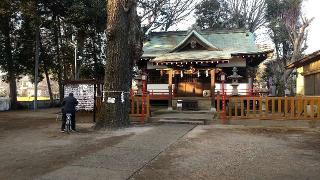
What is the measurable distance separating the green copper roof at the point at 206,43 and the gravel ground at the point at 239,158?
972 centimetres

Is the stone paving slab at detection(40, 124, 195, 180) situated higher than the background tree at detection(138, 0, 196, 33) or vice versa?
the background tree at detection(138, 0, 196, 33)

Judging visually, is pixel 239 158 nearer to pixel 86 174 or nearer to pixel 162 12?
pixel 86 174

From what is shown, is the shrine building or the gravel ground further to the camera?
the shrine building

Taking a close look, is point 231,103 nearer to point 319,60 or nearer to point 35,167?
point 319,60

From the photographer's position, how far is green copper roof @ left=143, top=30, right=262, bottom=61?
21625 mm

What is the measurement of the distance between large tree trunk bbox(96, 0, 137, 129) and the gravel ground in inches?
126

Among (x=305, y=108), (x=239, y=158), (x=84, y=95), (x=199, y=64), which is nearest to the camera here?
(x=239, y=158)

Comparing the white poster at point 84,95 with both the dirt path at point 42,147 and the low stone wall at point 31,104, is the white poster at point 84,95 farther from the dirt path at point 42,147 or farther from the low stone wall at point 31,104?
the low stone wall at point 31,104

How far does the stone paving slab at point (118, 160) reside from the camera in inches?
253

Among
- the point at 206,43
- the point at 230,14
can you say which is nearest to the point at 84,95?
the point at 206,43

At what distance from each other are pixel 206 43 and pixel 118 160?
16307mm

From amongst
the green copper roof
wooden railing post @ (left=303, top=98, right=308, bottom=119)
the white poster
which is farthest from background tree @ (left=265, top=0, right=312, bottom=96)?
the white poster

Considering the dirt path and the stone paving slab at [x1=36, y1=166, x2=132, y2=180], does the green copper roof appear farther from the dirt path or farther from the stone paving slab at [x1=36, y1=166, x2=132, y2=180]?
the stone paving slab at [x1=36, y1=166, x2=132, y2=180]

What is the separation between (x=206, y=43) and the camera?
2272 centimetres
